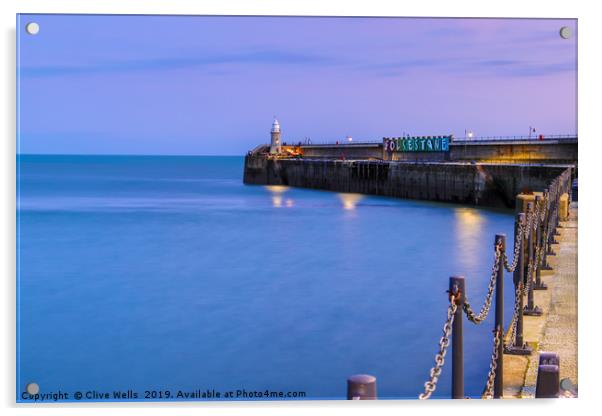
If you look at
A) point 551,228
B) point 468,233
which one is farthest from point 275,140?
point 551,228

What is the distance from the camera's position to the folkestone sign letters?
43219 mm

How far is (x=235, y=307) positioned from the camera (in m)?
11.4

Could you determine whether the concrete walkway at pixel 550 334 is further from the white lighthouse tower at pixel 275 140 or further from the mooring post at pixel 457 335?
the white lighthouse tower at pixel 275 140

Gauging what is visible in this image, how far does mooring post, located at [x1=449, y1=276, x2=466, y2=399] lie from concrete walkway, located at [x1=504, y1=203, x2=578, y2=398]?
966 mm

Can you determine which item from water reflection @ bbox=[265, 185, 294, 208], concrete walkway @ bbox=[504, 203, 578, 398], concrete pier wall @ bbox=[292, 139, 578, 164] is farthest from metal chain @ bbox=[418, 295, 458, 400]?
water reflection @ bbox=[265, 185, 294, 208]

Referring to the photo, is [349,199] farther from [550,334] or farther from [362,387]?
[362,387]

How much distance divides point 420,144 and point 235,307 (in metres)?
35.2

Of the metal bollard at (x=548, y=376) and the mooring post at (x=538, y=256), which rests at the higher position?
the mooring post at (x=538, y=256)

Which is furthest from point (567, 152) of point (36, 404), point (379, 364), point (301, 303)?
point (36, 404)

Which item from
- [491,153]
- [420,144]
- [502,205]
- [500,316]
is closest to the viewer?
[500,316]

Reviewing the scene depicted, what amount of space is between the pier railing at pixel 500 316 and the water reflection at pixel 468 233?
16.6 ft

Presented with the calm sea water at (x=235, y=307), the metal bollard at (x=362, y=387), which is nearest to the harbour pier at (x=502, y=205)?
the metal bollard at (x=362, y=387)

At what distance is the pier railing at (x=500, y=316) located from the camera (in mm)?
4766
